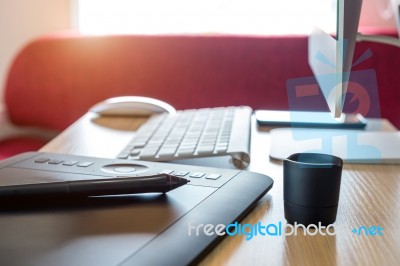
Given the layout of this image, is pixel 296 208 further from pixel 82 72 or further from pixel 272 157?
pixel 82 72

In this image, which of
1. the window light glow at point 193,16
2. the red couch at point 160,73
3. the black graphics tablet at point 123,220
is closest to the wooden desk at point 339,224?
the black graphics tablet at point 123,220

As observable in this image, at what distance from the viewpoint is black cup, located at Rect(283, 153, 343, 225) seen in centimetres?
52

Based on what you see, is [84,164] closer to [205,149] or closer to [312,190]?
[205,149]

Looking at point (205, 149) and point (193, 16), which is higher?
point (193, 16)

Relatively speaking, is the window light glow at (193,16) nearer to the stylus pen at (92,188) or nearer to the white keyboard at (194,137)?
the white keyboard at (194,137)

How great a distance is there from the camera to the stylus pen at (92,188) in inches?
21.7

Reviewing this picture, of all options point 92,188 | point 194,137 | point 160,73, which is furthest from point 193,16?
point 92,188

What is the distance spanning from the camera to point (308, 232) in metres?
0.53

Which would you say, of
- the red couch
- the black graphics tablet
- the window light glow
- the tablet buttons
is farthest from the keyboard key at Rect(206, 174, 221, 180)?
the window light glow

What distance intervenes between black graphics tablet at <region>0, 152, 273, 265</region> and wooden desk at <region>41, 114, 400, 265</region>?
0.8 inches

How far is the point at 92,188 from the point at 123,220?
2.5 inches

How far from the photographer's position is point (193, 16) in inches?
90.7

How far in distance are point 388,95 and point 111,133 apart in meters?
1.00

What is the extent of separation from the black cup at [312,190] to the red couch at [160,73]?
1214mm
